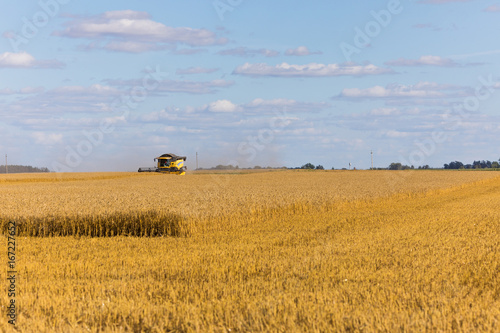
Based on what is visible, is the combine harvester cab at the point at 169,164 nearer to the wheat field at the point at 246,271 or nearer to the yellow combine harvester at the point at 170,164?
the yellow combine harvester at the point at 170,164

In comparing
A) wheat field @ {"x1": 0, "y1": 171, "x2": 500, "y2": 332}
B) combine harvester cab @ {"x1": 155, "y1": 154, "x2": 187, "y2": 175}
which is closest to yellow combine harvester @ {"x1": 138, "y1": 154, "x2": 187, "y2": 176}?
combine harvester cab @ {"x1": 155, "y1": 154, "x2": 187, "y2": 175}

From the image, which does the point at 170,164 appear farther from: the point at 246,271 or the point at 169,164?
the point at 246,271

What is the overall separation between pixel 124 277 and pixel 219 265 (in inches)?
73.4

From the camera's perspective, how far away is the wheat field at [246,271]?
6777 millimetres

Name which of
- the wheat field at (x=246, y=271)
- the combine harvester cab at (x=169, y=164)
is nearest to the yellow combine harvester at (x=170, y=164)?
the combine harvester cab at (x=169, y=164)

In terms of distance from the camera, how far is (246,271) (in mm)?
9688

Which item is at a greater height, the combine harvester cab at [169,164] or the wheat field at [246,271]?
the combine harvester cab at [169,164]

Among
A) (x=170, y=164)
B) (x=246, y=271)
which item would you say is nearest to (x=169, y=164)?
(x=170, y=164)

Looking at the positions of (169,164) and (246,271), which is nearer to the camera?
(246,271)

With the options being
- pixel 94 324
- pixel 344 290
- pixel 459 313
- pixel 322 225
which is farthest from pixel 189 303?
pixel 322 225

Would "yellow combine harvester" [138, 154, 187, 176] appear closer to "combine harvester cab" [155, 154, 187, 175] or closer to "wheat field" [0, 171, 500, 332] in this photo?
"combine harvester cab" [155, 154, 187, 175]

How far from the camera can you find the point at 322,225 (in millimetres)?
16750

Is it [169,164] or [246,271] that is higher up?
[169,164]

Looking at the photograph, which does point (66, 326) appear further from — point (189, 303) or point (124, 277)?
point (124, 277)
